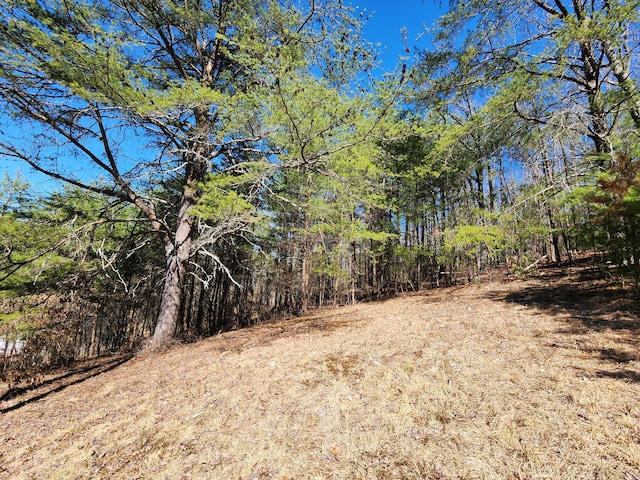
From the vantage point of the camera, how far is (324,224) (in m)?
8.25

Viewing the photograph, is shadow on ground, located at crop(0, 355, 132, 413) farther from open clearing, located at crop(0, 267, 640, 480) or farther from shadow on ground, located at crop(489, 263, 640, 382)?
shadow on ground, located at crop(489, 263, 640, 382)

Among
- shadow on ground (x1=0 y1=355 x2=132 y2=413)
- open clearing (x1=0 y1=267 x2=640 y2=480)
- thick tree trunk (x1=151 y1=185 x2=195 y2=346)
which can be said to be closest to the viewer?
open clearing (x1=0 y1=267 x2=640 y2=480)

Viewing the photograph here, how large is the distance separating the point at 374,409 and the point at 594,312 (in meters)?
4.88

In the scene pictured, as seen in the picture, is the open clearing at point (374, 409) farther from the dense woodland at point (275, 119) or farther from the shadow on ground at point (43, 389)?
the dense woodland at point (275, 119)

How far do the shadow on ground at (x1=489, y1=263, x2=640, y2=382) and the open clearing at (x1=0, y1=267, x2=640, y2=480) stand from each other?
3 centimetres

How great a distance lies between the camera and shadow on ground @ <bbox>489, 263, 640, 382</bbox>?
11.6ft

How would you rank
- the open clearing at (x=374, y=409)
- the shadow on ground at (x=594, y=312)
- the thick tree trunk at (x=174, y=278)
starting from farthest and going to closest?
the thick tree trunk at (x=174, y=278)
the shadow on ground at (x=594, y=312)
the open clearing at (x=374, y=409)

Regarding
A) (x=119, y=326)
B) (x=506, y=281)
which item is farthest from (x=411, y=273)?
(x=119, y=326)

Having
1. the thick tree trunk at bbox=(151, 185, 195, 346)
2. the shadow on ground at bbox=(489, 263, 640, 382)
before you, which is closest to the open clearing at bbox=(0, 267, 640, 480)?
the shadow on ground at bbox=(489, 263, 640, 382)

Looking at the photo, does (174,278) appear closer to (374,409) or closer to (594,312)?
(374,409)

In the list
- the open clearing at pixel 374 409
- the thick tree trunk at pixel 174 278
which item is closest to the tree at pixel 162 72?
the thick tree trunk at pixel 174 278

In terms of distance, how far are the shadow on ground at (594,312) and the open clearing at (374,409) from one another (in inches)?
1.4

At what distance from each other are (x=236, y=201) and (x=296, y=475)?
497 centimetres

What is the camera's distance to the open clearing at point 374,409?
7.82ft
